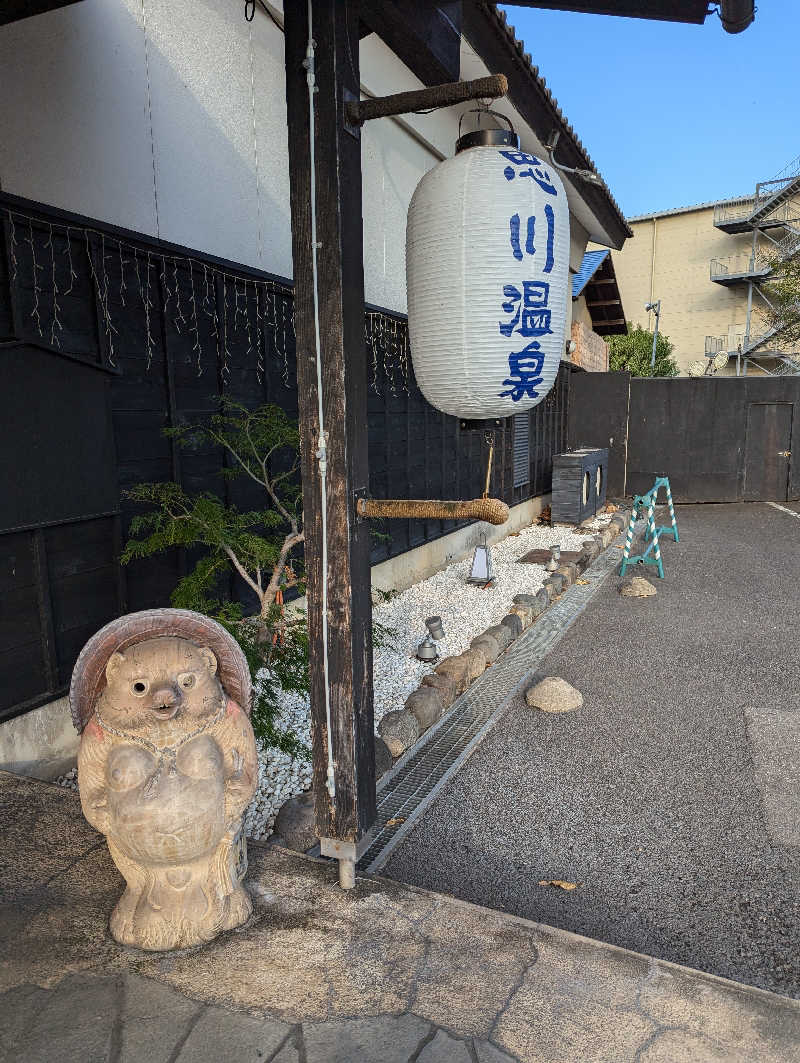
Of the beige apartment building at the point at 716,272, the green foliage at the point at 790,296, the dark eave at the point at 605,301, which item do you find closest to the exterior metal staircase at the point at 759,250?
the beige apartment building at the point at 716,272

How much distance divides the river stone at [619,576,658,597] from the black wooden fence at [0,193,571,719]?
513 cm

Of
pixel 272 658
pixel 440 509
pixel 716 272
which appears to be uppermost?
pixel 716 272

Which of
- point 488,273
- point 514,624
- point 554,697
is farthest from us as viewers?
point 514,624

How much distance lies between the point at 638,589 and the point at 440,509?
6.54 m

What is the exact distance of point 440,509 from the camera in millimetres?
2535

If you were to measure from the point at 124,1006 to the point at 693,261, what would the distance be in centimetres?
3988

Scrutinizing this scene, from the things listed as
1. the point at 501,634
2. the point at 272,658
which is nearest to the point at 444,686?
the point at 501,634

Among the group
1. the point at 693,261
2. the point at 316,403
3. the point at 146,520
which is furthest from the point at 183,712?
the point at 693,261

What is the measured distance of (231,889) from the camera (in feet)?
7.90

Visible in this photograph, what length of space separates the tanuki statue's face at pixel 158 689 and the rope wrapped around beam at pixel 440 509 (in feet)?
3.01

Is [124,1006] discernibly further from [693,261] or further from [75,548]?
[693,261]

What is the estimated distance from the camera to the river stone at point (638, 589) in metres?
8.30

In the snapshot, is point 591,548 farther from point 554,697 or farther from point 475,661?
point 554,697

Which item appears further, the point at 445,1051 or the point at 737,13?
the point at 737,13
